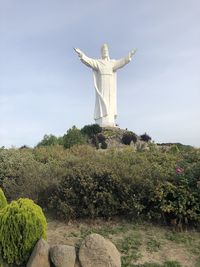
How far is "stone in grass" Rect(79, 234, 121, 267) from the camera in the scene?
486cm

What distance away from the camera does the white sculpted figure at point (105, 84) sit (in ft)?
95.0

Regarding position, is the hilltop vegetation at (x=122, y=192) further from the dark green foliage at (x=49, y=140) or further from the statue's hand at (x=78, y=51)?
the statue's hand at (x=78, y=51)

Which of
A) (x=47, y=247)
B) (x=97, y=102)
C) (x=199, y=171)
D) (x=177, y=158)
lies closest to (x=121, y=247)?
(x=47, y=247)

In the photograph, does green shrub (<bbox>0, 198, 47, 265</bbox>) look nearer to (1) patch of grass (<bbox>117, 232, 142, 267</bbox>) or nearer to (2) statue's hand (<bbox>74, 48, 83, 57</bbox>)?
(1) patch of grass (<bbox>117, 232, 142, 267</bbox>)

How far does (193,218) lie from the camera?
20.1ft

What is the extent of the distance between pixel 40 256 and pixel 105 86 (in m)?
24.9

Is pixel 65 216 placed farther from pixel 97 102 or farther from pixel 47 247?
pixel 97 102

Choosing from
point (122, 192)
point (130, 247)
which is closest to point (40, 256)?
point (130, 247)

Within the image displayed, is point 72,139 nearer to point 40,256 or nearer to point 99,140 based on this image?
point 99,140

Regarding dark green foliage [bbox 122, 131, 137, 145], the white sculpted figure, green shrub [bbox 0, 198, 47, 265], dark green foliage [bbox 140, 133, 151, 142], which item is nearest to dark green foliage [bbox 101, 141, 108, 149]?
dark green foliage [bbox 122, 131, 137, 145]

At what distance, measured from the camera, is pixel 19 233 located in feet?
16.1

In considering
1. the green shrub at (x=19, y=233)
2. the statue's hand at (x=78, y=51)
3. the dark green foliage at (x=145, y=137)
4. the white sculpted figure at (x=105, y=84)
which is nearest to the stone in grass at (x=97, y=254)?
the green shrub at (x=19, y=233)

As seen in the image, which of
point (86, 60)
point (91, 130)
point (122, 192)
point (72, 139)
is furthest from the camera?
point (86, 60)

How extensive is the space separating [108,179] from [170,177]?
0.99 metres
